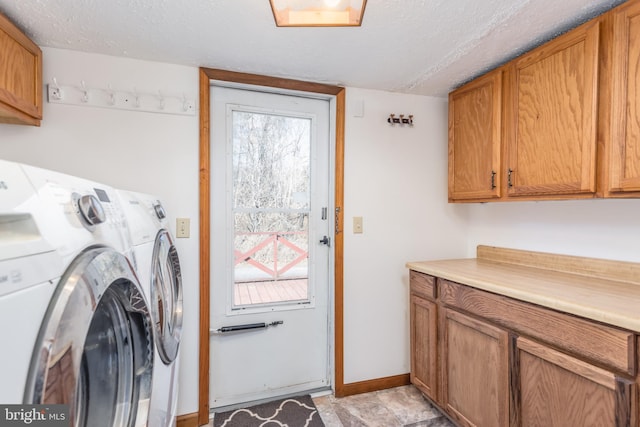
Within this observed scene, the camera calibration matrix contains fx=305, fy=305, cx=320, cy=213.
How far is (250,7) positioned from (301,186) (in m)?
1.03

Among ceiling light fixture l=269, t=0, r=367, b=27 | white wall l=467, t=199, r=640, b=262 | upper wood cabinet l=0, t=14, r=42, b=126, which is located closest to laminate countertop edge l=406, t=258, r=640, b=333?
white wall l=467, t=199, r=640, b=262

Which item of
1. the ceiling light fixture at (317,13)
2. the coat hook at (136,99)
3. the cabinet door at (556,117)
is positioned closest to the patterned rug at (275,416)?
the cabinet door at (556,117)

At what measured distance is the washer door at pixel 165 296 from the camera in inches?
39.7

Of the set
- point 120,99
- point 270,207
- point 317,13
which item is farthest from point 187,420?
point 317,13

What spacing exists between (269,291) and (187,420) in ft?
2.69

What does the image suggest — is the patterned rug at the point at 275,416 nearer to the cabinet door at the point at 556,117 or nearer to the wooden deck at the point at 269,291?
the wooden deck at the point at 269,291

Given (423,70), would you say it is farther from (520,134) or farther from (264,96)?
(264,96)

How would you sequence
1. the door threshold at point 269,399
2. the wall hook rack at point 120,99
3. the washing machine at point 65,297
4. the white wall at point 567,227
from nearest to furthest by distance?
the washing machine at point 65,297 < the white wall at point 567,227 < the wall hook rack at point 120,99 < the door threshold at point 269,399

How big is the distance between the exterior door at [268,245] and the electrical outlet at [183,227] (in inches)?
5.7

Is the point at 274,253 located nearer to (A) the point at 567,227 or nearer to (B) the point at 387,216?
(B) the point at 387,216

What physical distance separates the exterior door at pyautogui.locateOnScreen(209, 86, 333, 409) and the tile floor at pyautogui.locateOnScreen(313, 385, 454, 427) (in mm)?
197

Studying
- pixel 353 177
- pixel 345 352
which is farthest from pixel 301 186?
pixel 345 352

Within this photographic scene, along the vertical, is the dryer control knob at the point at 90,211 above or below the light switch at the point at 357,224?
above

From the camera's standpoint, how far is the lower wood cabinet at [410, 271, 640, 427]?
0.98m
